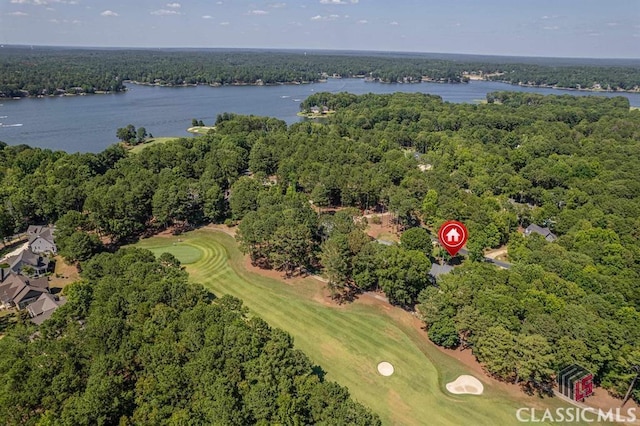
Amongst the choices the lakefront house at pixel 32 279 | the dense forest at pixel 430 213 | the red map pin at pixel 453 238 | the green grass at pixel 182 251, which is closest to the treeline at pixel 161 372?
the lakefront house at pixel 32 279

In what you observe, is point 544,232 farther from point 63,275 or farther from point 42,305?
point 63,275

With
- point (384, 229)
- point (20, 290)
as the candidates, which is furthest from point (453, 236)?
point (20, 290)

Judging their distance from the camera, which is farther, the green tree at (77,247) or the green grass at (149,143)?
the green grass at (149,143)

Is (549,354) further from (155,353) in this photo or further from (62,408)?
(62,408)

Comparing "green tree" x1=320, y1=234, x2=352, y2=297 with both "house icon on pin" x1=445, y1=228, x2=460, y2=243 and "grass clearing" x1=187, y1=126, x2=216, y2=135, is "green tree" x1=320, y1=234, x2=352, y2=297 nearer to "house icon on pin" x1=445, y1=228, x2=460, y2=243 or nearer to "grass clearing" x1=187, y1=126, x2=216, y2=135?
"house icon on pin" x1=445, y1=228, x2=460, y2=243

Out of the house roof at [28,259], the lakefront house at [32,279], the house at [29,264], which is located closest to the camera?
the lakefront house at [32,279]

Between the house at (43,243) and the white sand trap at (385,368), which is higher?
the house at (43,243)

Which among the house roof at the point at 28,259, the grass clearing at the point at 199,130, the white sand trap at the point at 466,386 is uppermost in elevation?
the grass clearing at the point at 199,130

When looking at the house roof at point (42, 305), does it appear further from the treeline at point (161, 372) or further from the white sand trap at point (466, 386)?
the white sand trap at point (466, 386)
